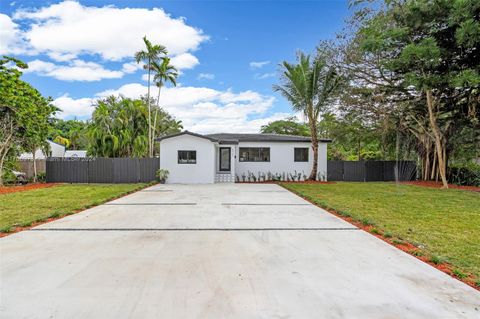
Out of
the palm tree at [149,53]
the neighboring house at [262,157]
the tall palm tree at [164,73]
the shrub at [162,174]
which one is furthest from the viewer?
the tall palm tree at [164,73]

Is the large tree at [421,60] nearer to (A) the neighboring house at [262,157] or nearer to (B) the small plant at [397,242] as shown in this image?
(A) the neighboring house at [262,157]

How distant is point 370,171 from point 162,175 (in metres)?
13.3

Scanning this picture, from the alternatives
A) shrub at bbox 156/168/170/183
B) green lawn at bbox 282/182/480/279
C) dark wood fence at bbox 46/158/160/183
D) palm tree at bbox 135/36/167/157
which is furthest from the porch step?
palm tree at bbox 135/36/167/157

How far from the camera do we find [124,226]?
5.71 meters

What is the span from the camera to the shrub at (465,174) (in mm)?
14711

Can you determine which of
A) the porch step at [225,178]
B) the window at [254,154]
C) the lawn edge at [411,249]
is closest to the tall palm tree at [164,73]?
the window at [254,154]

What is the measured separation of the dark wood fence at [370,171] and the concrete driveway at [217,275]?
1305 centimetres

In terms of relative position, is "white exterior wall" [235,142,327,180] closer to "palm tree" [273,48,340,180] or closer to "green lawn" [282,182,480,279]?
"palm tree" [273,48,340,180]

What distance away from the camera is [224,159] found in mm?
17359

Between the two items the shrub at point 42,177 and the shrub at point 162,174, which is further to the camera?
the shrub at point 42,177

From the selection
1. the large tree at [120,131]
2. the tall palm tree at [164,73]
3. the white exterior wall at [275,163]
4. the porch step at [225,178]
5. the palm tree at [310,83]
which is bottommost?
the porch step at [225,178]

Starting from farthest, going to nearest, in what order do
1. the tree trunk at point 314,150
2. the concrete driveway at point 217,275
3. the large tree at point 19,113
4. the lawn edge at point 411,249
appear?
the tree trunk at point 314,150, the large tree at point 19,113, the lawn edge at point 411,249, the concrete driveway at point 217,275

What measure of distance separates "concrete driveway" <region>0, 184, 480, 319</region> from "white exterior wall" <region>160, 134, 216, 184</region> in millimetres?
9611

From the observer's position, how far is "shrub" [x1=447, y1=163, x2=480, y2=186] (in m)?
14.7
